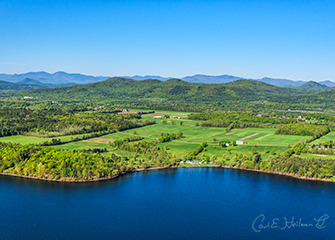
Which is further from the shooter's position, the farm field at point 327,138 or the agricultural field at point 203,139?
the farm field at point 327,138

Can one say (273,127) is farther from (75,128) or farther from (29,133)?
(29,133)

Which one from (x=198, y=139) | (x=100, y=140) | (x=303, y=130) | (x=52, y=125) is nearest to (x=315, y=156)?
(x=303, y=130)

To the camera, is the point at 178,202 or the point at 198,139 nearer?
the point at 178,202

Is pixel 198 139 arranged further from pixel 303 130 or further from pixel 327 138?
pixel 327 138

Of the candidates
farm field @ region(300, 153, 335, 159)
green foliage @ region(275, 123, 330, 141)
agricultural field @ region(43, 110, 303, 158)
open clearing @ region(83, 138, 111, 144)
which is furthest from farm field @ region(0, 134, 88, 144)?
green foliage @ region(275, 123, 330, 141)

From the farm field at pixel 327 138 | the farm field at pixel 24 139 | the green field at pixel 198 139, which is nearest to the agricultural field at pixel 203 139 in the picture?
the green field at pixel 198 139

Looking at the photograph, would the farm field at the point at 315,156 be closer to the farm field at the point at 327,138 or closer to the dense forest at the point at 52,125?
the farm field at the point at 327,138

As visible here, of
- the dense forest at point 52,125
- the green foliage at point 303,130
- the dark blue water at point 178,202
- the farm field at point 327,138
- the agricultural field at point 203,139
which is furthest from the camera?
the green foliage at point 303,130

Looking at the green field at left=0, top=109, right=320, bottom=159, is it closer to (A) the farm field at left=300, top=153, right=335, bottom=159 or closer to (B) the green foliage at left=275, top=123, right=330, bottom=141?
(A) the farm field at left=300, top=153, right=335, bottom=159

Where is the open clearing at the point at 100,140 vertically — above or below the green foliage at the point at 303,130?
below

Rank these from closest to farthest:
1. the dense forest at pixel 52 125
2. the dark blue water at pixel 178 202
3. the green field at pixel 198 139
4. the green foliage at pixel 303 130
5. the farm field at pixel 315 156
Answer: the dark blue water at pixel 178 202 → the farm field at pixel 315 156 → the green field at pixel 198 139 → the dense forest at pixel 52 125 → the green foliage at pixel 303 130

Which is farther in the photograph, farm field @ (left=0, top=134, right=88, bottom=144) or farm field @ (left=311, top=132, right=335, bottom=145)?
farm field @ (left=311, top=132, right=335, bottom=145)

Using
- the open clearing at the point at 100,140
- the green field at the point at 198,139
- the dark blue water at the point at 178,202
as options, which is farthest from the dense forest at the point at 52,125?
the dark blue water at the point at 178,202
